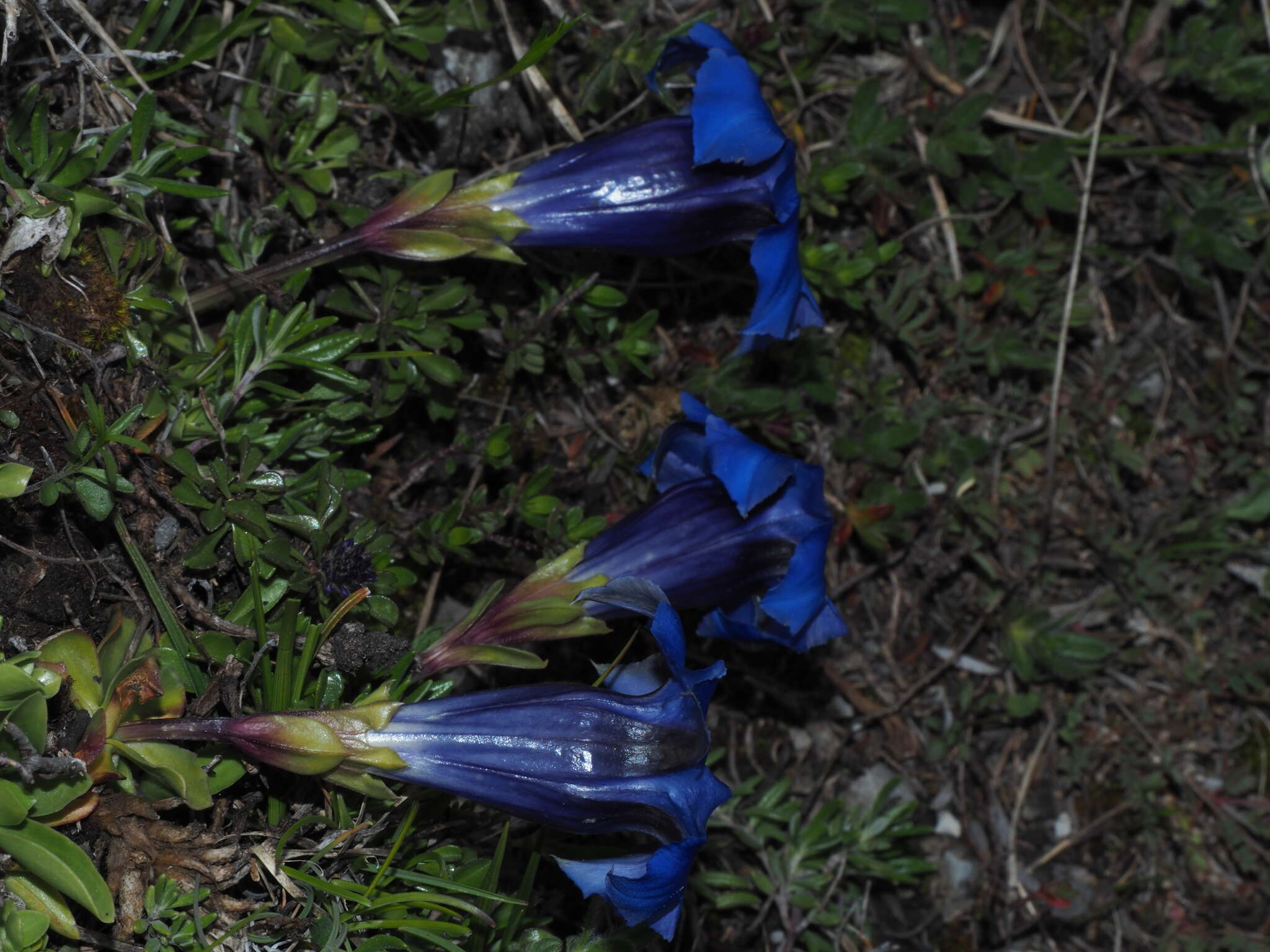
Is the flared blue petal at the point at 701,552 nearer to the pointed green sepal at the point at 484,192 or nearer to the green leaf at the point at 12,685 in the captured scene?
the pointed green sepal at the point at 484,192

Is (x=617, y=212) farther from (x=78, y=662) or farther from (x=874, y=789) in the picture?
(x=874, y=789)

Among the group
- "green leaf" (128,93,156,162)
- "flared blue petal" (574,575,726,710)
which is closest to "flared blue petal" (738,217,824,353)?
"flared blue petal" (574,575,726,710)

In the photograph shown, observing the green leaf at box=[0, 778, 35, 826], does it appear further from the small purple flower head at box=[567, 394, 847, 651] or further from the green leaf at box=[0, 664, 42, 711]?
the small purple flower head at box=[567, 394, 847, 651]

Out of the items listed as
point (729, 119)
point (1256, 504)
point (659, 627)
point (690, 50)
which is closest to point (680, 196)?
point (729, 119)

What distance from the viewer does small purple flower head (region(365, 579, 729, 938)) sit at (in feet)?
6.51

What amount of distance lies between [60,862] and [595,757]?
36.2 inches

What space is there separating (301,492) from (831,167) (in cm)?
175

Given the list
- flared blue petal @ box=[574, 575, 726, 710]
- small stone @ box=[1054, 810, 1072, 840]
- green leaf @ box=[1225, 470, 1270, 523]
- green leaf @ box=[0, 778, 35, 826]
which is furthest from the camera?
green leaf @ box=[1225, 470, 1270, 523]

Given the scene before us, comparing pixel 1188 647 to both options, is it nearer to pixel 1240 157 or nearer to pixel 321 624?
pixel 1240 157

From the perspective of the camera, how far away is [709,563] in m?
2.42

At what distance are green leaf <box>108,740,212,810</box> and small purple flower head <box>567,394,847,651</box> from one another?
84 centimetres

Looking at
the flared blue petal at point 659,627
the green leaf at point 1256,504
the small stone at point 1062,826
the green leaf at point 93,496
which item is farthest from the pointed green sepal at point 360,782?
the green leaf at point 1256,504

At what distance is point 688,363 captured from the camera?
10.2 feet

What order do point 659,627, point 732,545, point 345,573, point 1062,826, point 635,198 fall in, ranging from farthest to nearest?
point 1062,826 < point 635,198 < point 732,545 < point 345,573 < point 659,627
